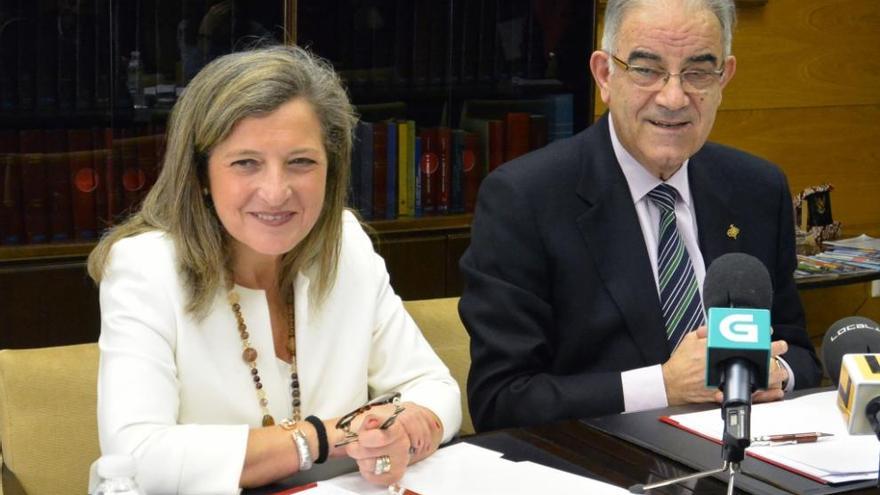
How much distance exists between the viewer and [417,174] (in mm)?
4070

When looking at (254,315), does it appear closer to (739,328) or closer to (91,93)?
(739,328)

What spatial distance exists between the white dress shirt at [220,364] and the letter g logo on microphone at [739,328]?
72 cm

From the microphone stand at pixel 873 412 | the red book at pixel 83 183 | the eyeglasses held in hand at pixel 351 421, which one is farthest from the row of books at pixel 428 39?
the microphone stand at pixel 873 412

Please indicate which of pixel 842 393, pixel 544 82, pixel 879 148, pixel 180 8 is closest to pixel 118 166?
pixel 180 8

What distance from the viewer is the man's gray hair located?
2430 mm

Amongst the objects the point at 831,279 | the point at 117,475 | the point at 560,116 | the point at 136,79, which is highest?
the point at 136,79

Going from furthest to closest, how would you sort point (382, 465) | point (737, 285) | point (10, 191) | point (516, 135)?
point (516, 135)
point (10, 191)
point (382, 465)
point (737, 285)

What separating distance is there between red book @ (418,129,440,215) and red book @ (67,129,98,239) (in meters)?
1.02

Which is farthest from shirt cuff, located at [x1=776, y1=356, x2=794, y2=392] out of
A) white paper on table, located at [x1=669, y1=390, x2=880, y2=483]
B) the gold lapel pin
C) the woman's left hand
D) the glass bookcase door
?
the glass bookcase door

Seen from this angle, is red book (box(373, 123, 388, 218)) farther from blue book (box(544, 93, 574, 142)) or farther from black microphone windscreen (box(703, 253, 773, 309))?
black microphone windscreen (box(703, 253, 773, 309))

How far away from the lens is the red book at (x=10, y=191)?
3498 mm

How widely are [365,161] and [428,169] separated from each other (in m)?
0.22

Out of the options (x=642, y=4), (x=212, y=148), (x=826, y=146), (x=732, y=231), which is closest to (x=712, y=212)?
(x=732, y=231)

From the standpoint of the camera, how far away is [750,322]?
144cm
